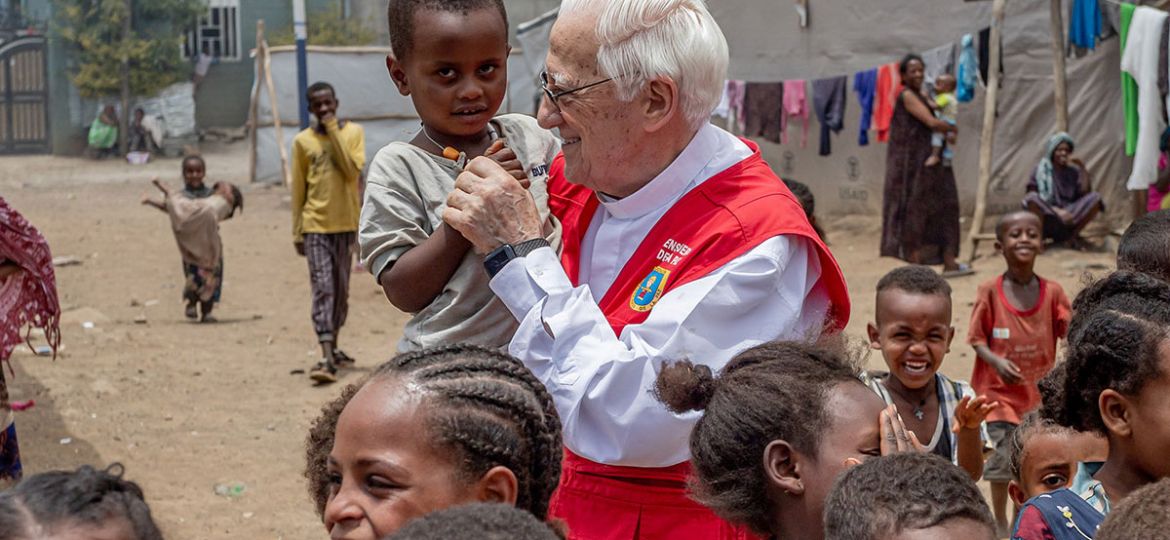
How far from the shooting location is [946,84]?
13.0 m

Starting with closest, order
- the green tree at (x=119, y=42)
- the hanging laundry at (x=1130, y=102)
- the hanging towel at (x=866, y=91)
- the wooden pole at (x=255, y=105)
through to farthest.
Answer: the hanging laundry at (x=1130, y=102), the hanging towel at (x=866, y=91), the wooden pole at (x=255, y=105), the green tree at (x=119, y=42)

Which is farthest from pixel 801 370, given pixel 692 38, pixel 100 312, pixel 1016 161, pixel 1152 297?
pixel 1016 161

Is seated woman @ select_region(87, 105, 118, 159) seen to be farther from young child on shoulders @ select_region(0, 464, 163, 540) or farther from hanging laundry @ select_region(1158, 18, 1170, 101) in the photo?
young child on shoulders @ select_region(0, 464, 163, 540)

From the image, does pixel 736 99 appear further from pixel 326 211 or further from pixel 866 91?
pixel 326 211

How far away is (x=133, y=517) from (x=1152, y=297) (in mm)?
1921

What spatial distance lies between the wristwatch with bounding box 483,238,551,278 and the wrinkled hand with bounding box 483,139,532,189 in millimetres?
154

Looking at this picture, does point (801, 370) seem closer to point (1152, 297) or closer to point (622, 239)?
point (622, 239)

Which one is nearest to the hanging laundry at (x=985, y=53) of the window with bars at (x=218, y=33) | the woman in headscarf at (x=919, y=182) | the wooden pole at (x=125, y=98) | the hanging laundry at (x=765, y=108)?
the woman in headscarf at (x=919, y=182)

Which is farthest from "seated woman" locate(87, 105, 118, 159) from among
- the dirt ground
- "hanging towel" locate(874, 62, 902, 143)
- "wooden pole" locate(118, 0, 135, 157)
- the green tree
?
"hanging towel" locate(874, 62, 902, 143)

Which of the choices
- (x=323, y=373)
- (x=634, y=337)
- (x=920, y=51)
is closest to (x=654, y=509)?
(x=634, y=337)

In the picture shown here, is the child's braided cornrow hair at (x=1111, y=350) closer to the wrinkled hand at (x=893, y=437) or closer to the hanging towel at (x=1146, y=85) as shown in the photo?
the wrinkled hand at (x=893, y=437)

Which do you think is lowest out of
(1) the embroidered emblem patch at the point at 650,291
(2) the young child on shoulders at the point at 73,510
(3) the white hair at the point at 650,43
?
(2) the young child on shoulders at the point at 73,510

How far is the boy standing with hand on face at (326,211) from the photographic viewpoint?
359 inches

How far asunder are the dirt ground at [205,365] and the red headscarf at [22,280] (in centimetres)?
136
